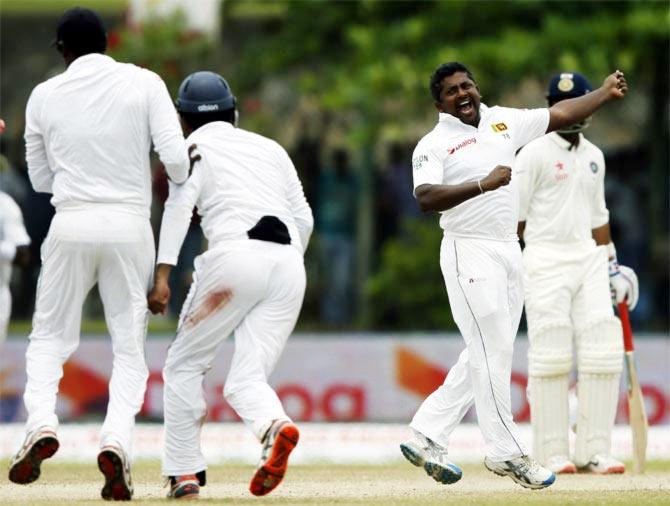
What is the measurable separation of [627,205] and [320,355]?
558cm

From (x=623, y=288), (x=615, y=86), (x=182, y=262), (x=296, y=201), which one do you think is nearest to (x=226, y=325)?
(x=296, y=201)

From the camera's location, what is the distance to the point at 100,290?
28.2 ft

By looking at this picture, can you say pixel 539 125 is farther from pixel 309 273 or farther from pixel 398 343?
pixel 309 273

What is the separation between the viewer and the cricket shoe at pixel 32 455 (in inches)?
320

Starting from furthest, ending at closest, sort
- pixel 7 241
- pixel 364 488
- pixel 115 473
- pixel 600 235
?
1. pixel 7 241
2. pixel 600 235
3. pixel 364 488
4. pixel 115 473

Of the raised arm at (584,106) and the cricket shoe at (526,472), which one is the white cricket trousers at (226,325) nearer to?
the cricket shoe at (526,472)

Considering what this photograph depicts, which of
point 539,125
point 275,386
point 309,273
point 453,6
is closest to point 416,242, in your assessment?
point 309,273

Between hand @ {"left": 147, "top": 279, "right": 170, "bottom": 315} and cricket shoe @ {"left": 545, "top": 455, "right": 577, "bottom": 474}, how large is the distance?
2.96 metres

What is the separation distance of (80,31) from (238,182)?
102 centimetres

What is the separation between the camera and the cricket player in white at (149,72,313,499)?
8.57m

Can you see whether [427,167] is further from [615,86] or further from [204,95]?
[204,95]

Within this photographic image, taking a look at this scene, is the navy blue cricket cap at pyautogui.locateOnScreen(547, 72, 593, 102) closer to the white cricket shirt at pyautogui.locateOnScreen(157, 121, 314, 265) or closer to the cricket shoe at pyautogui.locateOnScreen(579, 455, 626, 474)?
the cricket shoe at pyautogui.locateOnScreen(579, 455, 626, 474)

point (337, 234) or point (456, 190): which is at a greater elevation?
point (456, 190)

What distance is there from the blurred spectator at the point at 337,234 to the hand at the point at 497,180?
38.6ft
